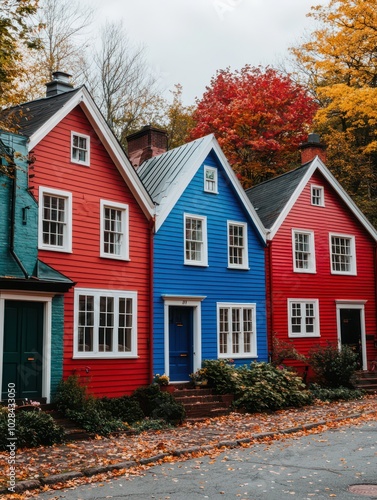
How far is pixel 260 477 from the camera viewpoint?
405 inches

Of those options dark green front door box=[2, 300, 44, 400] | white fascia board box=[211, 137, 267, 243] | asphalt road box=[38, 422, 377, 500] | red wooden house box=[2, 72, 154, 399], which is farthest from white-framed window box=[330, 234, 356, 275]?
dark green front door box=[2, 300, 44, 400]

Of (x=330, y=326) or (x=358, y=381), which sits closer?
(x=358, y=381)

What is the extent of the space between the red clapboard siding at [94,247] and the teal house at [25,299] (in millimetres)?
460

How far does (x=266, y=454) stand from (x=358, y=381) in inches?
497

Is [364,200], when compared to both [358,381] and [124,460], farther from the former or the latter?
[124,460]

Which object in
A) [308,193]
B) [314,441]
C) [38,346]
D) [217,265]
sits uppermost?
[308,193]

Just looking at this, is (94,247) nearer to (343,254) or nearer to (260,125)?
(343,254)

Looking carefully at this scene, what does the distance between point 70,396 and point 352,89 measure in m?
18.5

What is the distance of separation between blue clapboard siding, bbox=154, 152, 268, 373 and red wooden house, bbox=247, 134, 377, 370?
0.81 metres

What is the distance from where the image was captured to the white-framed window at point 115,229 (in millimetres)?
18875

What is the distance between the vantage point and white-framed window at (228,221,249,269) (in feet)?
74.8

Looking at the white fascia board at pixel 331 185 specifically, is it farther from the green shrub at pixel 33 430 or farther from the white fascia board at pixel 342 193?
Result: the green shrub at pixel 33 430

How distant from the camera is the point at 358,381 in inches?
945

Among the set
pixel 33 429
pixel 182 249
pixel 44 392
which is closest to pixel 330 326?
pixel 182 249
